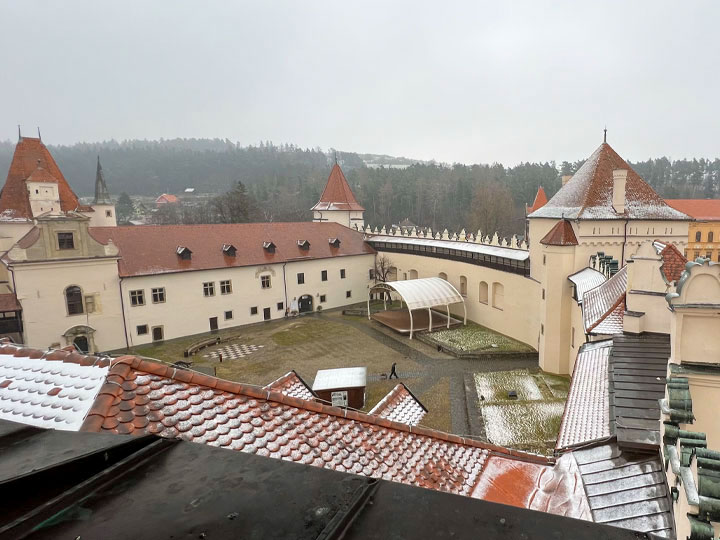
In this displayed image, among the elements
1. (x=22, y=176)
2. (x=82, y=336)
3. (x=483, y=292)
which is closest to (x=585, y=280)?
(x=483, y=292)

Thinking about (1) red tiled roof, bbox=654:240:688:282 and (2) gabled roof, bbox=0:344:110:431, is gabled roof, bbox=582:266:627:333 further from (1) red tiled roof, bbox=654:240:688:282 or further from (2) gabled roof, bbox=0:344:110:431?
(2) gabled roof, bbox=0:344:110:431

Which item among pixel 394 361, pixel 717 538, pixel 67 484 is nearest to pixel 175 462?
pixel 67 484

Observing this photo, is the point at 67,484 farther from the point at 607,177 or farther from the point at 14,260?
the point at 14,260

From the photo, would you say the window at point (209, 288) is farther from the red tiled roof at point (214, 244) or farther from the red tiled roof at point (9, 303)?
the red tiled roof at point (9, 303)

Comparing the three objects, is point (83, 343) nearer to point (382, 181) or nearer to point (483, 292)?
point (483, 292)

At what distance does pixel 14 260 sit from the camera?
22.1 metres

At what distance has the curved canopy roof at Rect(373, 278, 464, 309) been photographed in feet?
85.5

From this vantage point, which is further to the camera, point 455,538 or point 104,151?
point 104,151

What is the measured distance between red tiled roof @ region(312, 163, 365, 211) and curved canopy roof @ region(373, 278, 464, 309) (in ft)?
45.1

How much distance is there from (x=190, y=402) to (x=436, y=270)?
28167 millimetres

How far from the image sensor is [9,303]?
2264 cm

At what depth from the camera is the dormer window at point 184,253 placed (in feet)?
89.8

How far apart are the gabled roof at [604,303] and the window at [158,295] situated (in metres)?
23.0

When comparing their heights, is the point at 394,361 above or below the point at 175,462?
below
